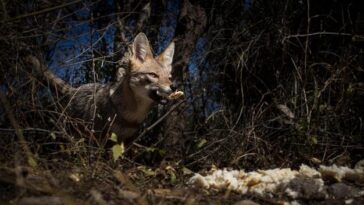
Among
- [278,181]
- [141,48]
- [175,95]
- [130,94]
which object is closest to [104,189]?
[278,181]

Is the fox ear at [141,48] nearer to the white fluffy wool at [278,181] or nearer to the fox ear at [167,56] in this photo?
the fox ear at [167,56]

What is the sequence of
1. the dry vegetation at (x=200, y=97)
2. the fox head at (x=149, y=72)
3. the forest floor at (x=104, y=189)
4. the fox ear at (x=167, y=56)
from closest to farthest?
the forest floor at (x=104, y=189) → the dry vegetation at (x=200, y=97) → the fox head at (x=149, y=72) → the fox ear at (x=167, y=56)

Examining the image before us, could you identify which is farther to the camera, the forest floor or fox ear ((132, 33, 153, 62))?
fox ear ((132, 33, 153, 62))

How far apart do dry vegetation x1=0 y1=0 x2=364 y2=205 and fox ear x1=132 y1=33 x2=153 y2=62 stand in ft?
0.78

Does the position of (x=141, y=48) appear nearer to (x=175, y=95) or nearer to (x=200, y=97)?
(x=175, y=95)

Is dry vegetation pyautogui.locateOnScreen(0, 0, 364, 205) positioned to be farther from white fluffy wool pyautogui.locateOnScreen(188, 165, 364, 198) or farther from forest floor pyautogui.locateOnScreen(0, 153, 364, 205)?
white fluffy wool pyautogui.locateOnScreen(188, 165, 364, 198)

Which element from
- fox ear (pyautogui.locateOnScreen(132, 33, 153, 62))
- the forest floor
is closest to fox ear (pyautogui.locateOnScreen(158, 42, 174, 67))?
fox ear (pyautogui.locateOnScreen(132, 33, 153, 62))

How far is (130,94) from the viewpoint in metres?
6.44

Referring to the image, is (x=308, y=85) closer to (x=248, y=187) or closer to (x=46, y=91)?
(x=248, y=187)

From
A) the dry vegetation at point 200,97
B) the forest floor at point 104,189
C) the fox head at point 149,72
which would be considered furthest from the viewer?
the fox head at point 149,72

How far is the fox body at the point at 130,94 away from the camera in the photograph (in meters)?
6.24

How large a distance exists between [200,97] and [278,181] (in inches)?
117

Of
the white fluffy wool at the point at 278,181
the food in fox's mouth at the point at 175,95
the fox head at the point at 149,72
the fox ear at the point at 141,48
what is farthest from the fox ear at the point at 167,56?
the white fluffy wool at the point at 278,181

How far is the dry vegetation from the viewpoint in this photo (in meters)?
4.25
